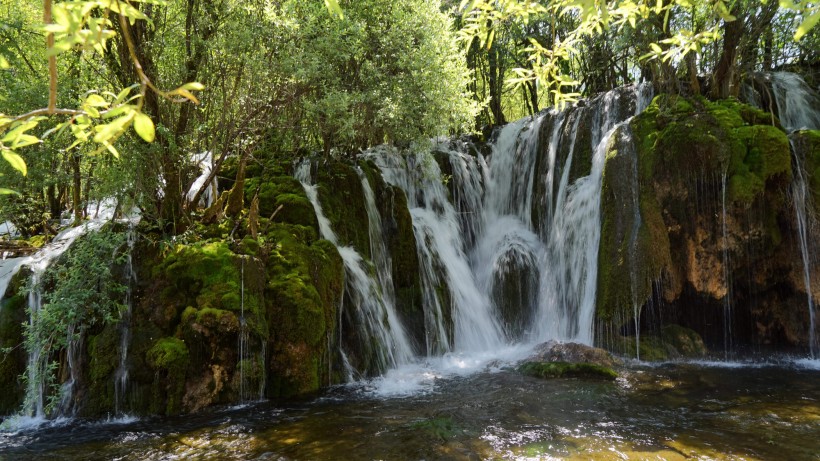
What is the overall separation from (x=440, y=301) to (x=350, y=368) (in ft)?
11.0

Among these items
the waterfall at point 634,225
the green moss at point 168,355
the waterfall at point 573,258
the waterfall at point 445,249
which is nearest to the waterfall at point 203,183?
the green moss at point 168,355

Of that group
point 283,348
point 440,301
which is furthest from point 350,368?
point 440,301

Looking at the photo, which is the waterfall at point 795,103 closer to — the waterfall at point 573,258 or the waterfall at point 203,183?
the waterfall at point 573,258

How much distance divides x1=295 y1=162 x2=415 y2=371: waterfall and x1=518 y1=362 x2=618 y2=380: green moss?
2.43 metres

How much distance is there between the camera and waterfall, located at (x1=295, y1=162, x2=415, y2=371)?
31.0ft

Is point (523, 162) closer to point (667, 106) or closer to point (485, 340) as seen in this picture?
point (667, 106)

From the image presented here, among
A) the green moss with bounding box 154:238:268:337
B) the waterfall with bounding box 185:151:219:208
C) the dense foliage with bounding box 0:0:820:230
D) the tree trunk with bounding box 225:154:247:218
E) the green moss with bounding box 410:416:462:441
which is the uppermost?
the dense foliage with bounding box 0:0:820:230

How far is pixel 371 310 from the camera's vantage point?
9750 millimetres

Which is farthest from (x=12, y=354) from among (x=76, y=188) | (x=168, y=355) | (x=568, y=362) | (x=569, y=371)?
(x=568, y=362)

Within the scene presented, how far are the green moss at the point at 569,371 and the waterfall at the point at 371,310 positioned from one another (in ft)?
7.98

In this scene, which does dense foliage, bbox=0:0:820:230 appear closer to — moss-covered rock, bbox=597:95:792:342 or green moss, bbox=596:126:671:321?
moss-covered rock, bbox=597:95:792:342

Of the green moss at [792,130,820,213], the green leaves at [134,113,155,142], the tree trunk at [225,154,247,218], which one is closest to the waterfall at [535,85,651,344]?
the green moss at [792,130,820,213]

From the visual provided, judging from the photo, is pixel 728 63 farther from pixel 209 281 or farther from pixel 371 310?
pixel 209 281

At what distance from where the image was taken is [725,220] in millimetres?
10453
